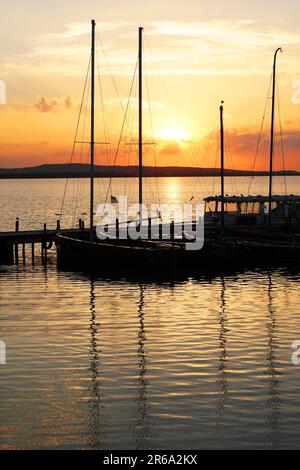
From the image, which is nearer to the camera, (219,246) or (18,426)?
(18,426)

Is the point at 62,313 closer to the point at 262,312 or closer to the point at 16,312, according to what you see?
the point at 16,312

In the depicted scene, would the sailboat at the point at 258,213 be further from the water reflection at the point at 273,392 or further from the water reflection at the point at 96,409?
the water reflection at the point at 96,409

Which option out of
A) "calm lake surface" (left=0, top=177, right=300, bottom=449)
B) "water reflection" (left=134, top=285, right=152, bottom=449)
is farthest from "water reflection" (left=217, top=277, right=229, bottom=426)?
"water reflection" (left=134, top=285, right=152, bottom=449)

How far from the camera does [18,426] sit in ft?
59.4

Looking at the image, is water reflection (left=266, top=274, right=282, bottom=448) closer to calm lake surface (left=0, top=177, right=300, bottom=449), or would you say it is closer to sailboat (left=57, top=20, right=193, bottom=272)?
calm lake surface (left=0, top=177, right=300, bottom=449)

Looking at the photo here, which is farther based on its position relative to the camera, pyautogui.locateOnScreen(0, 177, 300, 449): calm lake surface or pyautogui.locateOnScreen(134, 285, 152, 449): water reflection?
pyautogui.locateOnScreen(0, 177, 300, 449): calm lake surface

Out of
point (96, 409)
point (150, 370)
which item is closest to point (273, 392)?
point (150, 370)

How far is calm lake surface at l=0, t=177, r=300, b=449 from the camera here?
57.8 ft

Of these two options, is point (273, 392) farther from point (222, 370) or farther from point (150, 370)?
point (150, 370)

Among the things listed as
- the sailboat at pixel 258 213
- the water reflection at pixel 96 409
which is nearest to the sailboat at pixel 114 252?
the sailboat at pixel 258 213

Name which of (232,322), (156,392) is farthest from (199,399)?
(232,322)

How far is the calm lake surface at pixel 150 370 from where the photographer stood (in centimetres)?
1761

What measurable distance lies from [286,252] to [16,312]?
68.6 ft

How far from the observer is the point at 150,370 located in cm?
2317
